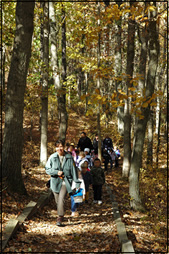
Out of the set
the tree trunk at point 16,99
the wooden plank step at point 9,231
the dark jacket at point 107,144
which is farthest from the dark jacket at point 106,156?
the wooden plank step at point 9,231

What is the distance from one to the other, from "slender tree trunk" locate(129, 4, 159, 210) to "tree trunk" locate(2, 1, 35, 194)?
380 centimetres

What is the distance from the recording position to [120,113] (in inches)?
985

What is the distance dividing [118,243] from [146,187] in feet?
26.8

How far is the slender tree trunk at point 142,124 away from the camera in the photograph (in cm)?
921

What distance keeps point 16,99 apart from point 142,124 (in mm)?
4095

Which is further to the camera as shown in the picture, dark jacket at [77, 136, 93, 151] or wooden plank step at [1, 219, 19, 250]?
dark jacket at [77, 136, 93, 151]

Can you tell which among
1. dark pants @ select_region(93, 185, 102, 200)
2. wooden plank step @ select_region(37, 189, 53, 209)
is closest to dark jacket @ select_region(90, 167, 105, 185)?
dark pants @ select_region(93, 185, 102, 200)

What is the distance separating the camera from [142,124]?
9383mm

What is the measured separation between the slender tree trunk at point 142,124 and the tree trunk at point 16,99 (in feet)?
12.5

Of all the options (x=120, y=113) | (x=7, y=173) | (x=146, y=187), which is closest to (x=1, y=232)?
(x=7, y=173)

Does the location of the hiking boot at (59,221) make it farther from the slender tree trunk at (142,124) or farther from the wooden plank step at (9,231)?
the slender tree trunk at (142,124)

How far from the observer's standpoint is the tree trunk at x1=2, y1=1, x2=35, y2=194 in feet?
27.6

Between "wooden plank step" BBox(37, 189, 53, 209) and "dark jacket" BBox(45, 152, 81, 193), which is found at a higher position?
"dark jacket" BBox(45, 152, 81, 193)

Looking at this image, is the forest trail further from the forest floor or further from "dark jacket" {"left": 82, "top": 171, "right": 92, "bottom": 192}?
"dark jacket" {"left": 82, "top": 171, "right": 92, "bottom": 192}
